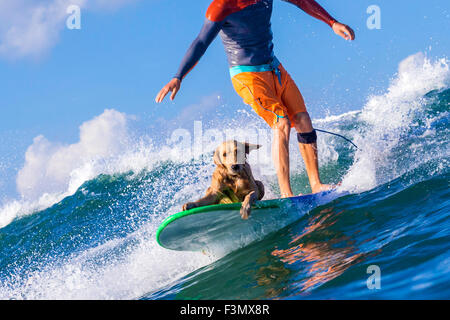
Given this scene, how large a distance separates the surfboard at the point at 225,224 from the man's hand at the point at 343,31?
2010 mm

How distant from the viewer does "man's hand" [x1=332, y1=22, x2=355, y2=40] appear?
529 centimetres

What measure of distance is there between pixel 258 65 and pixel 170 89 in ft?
4.11

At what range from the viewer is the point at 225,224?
430 centimetres

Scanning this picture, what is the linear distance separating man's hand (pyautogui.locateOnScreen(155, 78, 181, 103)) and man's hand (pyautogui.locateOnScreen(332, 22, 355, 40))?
223 cm

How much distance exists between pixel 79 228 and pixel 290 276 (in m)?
8.59

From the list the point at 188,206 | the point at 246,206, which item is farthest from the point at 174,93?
the point at 246,206

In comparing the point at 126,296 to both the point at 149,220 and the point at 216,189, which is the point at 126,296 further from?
the point at 149,220

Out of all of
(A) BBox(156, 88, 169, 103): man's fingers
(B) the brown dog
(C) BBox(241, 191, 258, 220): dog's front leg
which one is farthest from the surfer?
(C) BBox(241, 191, 258, 220): dog's front leg

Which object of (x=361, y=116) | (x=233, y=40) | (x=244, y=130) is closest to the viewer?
(x=233, y=40)

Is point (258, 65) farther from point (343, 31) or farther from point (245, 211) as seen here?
point (245, 211)

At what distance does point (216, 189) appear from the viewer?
445 centimetres

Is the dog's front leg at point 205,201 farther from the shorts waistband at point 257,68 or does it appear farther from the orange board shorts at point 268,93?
the shorts waistband at point 257,68

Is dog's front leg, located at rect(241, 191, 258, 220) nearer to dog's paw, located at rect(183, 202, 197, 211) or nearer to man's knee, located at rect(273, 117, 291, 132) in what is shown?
dog's paw, located at rect(183, 202, 197, 211)

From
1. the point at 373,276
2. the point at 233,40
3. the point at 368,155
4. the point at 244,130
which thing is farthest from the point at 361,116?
the point at 373,276
